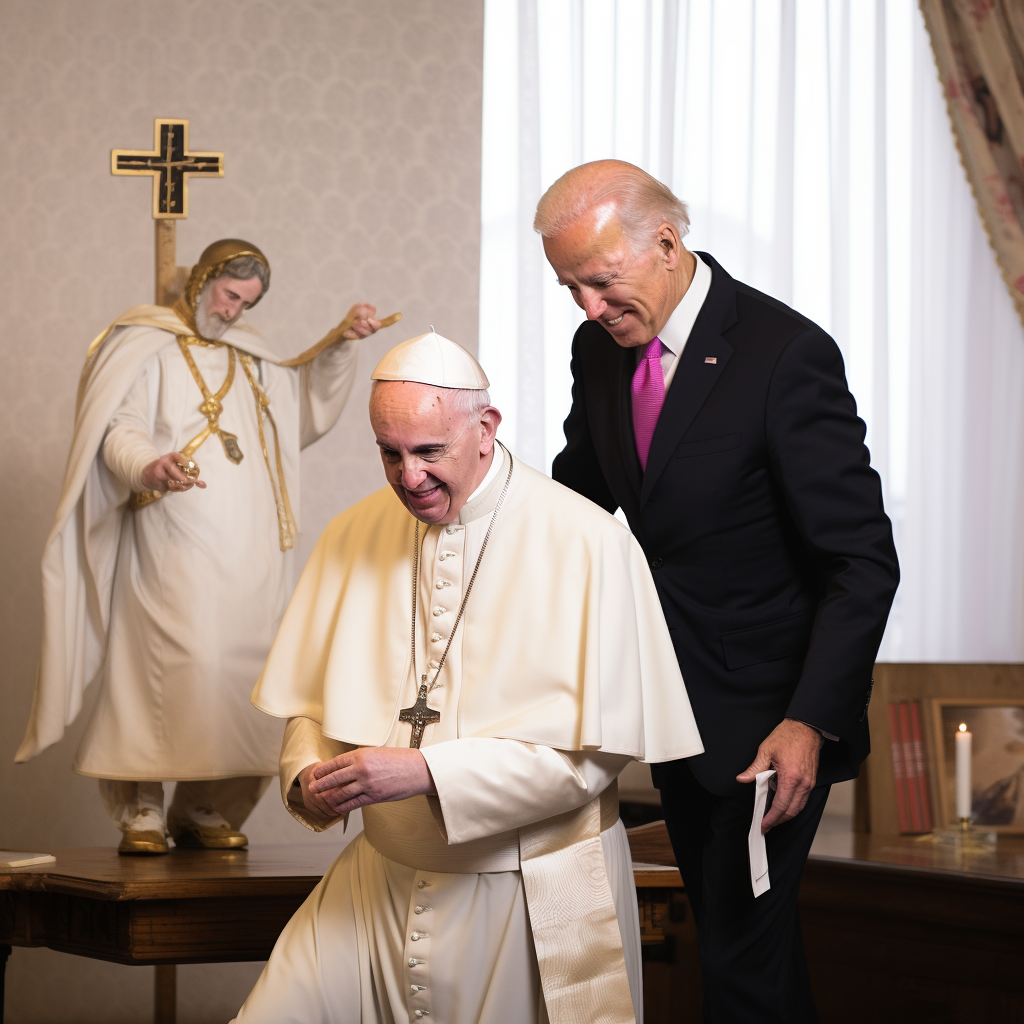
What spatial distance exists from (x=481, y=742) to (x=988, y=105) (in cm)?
486

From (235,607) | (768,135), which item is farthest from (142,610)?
(768,135)

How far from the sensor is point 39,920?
3.44 meters

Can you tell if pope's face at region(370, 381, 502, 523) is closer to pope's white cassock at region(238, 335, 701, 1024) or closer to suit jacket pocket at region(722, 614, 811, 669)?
pope's white cassock at region(238, 335, 701, 1024)

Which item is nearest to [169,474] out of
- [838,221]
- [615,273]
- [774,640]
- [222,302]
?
[222,302]

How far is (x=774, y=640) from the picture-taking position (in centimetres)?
238

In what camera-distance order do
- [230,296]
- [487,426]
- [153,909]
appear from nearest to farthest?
[487,426], [153,909], [230,296]

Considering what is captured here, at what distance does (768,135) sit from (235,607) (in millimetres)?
3513

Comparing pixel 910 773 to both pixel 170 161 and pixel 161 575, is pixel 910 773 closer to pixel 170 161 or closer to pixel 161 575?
pixel 161 575

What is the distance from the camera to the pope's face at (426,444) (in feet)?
7.20

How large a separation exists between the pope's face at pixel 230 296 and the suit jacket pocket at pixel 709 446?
1.94 metres

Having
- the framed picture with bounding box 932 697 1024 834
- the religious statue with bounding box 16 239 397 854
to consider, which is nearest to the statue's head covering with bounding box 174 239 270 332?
the religious statue with bounding box 16 239 397 854

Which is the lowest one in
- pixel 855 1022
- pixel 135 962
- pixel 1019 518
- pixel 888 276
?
pixel 855 1022

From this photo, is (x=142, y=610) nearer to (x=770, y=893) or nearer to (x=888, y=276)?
(x=770, y=893)

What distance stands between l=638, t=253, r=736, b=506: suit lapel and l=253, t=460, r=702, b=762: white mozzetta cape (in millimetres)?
152
